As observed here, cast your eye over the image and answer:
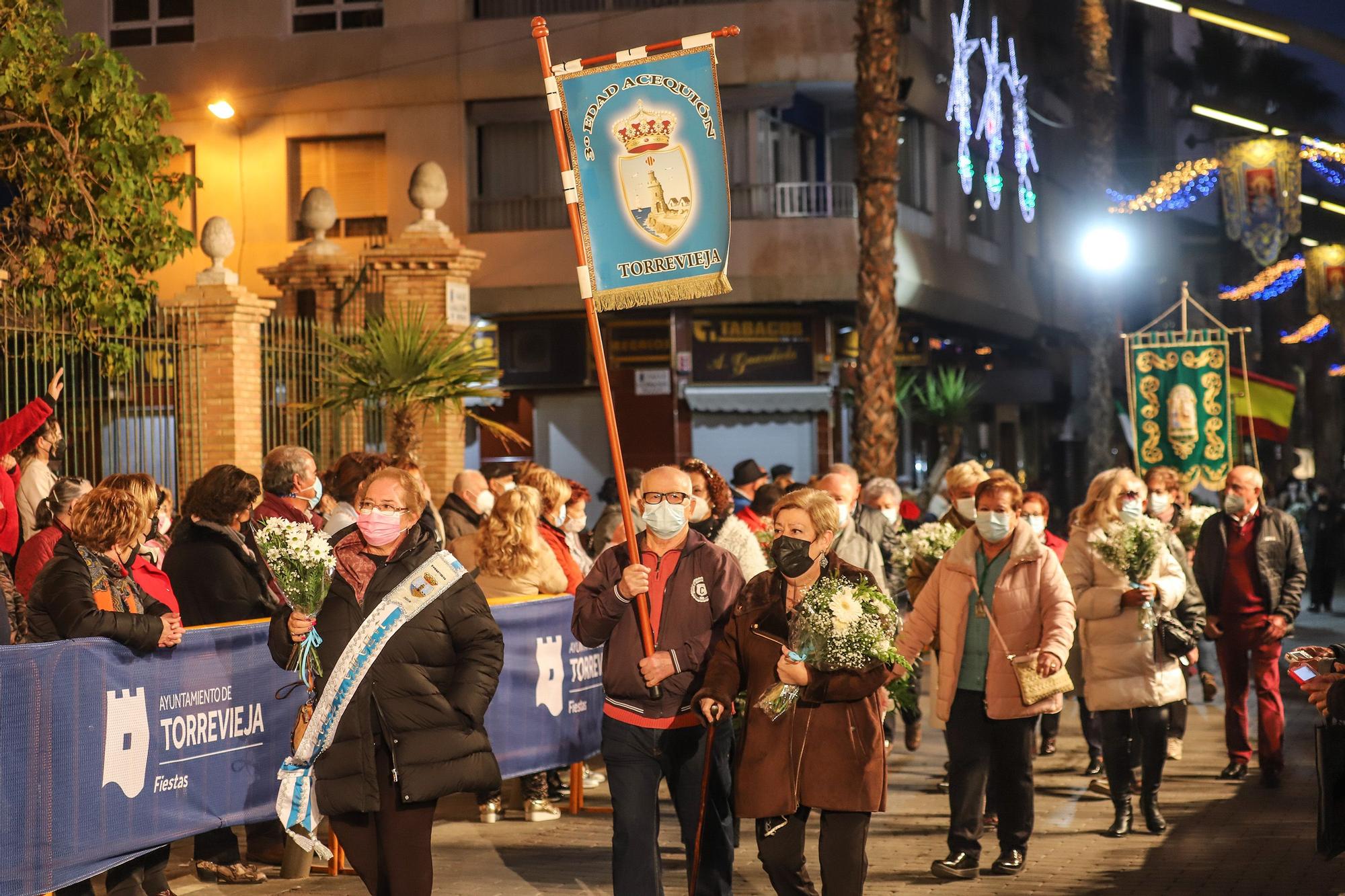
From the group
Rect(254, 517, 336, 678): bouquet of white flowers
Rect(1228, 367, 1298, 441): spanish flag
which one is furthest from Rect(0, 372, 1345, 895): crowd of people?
Rect(1228, 367, 1298, 441): spanish flag

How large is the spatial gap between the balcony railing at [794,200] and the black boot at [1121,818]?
20232 millimetres

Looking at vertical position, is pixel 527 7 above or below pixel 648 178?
above

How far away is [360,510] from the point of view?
20.7 ft

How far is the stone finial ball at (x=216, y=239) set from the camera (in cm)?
1834

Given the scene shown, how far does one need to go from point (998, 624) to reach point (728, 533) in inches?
72.2

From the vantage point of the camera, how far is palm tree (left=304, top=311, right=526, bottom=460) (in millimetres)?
16484

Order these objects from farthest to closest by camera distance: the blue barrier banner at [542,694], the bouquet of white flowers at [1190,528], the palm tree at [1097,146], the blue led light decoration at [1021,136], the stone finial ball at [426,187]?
the blue led light decoration at [1021,136]
the palm tree at [1097,146]
the stone finial ball at [426,187]
the bouquet of white flowers at [1190,528]
the blue barrier banner at [542,694]

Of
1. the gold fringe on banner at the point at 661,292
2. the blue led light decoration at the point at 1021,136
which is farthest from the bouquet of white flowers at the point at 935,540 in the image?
the blue led light decoration at the point at 1021,136

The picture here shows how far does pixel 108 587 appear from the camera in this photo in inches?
288

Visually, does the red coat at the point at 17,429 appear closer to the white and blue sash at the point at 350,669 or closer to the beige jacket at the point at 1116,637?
the white and blue sash at the point at 350,669

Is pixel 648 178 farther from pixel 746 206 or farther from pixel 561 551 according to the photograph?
pixel 746 206

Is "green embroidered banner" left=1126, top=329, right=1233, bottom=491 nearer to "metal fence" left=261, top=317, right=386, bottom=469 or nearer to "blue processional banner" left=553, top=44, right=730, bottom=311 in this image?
"metal fence" left=261, top=317, right=386, bottom=469

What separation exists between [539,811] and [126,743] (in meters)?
3.33

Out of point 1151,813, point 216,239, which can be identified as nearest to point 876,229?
point 216,239
